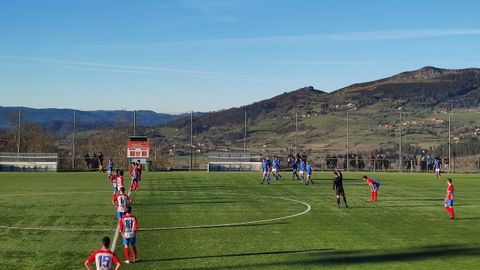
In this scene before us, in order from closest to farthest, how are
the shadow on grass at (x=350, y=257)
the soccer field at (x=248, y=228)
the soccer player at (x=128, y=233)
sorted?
1. the shadow on grass at (x=350, y=257)
2. the soccer player at (x=128, y=233)
3. the soccer field at (x=248, y=228)

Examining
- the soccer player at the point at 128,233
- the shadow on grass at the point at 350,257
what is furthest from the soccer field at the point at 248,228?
the soccer player at the point at 128,233

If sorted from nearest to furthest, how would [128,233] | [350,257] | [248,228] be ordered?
[128,233]
[350,257]
[248,228]

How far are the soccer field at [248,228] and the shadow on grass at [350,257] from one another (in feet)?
0.10

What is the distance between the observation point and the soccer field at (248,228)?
58.5 feet

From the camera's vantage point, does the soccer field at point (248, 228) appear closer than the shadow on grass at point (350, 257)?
No

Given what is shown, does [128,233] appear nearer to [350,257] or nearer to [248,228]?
[350,257]

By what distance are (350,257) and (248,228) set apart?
608cm

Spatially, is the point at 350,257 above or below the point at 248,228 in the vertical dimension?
below

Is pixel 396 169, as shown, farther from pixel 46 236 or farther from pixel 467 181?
pixel 46 236

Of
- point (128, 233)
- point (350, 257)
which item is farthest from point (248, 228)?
point (128, 233)

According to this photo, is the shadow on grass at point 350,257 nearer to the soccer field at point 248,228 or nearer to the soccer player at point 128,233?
the soccer field at point 248,228

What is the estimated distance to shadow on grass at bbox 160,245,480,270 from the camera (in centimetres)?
1722

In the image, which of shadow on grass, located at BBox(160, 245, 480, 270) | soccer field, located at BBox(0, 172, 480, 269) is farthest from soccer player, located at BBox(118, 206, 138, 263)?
shadow on grass, located at BBox(160, 245, 480, 270)

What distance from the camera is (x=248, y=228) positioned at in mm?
23625
